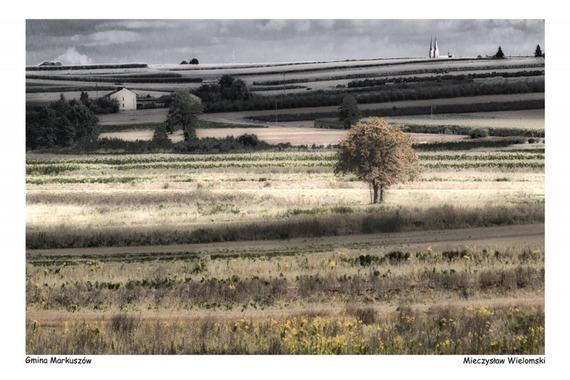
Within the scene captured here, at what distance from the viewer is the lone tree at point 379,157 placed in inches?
749

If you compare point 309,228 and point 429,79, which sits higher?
point 429,79

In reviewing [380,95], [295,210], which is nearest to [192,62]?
[295,210]

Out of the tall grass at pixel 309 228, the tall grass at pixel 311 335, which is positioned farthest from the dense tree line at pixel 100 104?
the tall grass at pixel 311 335

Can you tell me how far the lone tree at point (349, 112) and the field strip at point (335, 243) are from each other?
2.20m

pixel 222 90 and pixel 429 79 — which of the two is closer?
Answer: pixel 222 90

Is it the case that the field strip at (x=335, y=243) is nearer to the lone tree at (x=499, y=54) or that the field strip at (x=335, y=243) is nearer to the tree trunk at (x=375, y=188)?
the tree trunk at (x=375, y=188)

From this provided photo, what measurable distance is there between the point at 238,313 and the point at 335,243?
2.83 metres

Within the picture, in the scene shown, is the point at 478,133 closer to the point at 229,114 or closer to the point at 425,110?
the point at 425,110

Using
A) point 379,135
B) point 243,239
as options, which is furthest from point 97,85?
point 379,135

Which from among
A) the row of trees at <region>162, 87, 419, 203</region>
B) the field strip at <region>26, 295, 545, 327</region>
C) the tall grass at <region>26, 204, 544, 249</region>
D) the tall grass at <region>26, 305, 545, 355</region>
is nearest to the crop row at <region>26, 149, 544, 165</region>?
the row of trees at <region>162, 87, 419, 203</region>

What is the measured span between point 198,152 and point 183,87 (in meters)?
1.26

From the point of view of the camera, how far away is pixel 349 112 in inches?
762

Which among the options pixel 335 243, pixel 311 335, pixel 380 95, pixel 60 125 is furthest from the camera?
pixel 380 95

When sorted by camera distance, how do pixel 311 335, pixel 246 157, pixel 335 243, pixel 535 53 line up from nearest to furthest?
pixel 311 335
pixel 535 53
pixel 335 243
pixel 246 157
